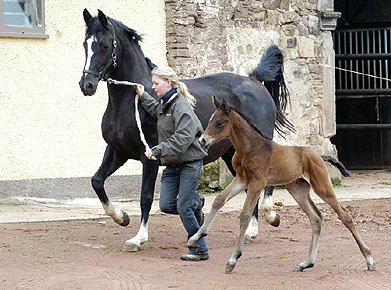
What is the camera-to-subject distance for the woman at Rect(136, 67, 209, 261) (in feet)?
25.1

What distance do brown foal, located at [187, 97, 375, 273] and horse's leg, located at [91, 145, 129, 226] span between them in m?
1.62

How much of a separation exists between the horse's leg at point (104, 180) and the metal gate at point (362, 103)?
883 cm

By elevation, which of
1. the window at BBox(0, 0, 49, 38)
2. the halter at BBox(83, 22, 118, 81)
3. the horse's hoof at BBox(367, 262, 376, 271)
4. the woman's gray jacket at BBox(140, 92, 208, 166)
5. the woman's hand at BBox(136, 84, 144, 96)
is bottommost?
the horse's hoof at BBox(367, 262, 376, 271)

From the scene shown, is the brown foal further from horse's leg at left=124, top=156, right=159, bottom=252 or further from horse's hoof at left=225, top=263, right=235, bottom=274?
horse's leg at left=124, top=156, right=159, bottom=252

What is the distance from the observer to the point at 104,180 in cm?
885

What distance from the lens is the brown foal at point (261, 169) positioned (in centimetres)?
736

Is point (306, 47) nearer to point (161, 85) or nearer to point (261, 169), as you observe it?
point (161, 85)

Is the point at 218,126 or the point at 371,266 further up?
the point at 218,126

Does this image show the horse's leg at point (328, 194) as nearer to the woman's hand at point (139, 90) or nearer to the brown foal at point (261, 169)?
the brown foal at point (261, 169)

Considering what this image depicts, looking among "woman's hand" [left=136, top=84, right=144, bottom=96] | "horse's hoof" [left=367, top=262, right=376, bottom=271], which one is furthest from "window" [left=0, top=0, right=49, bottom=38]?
"horse's hoof" [left=367, top=262, right=376, bottom=271]

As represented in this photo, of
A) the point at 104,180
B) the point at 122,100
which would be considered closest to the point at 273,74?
the point at 122,100

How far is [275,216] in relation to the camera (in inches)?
368

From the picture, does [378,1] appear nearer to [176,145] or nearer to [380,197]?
[380,197]

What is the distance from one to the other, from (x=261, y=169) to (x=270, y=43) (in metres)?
7.34
